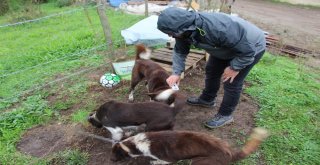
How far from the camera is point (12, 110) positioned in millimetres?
4855

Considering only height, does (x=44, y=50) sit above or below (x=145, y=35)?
below

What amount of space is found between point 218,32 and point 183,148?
1234 millimetres

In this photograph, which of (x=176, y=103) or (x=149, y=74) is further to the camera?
(x=149, y=74)

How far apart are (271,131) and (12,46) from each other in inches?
304

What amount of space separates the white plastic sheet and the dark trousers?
284cm

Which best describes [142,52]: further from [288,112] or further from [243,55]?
[288,112]

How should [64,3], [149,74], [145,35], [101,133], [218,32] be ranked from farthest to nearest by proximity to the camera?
[64,3] < [145,35] < [149,74] < [101,133] < [218,32]

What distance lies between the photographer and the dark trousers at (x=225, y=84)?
3.67m

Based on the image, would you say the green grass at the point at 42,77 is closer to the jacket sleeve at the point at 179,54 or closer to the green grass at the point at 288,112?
the jacket sleeve at the point at 179,54

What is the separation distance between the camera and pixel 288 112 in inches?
182

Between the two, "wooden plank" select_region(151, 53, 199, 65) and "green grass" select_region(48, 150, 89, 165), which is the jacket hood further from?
"wooden plank" select_region(151, 53, 199, 65)

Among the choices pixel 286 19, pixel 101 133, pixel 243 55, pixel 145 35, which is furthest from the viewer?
pixel 286 19

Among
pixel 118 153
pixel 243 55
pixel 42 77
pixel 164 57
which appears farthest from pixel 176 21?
pixel 42 77

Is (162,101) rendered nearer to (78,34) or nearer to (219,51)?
(219,51)
